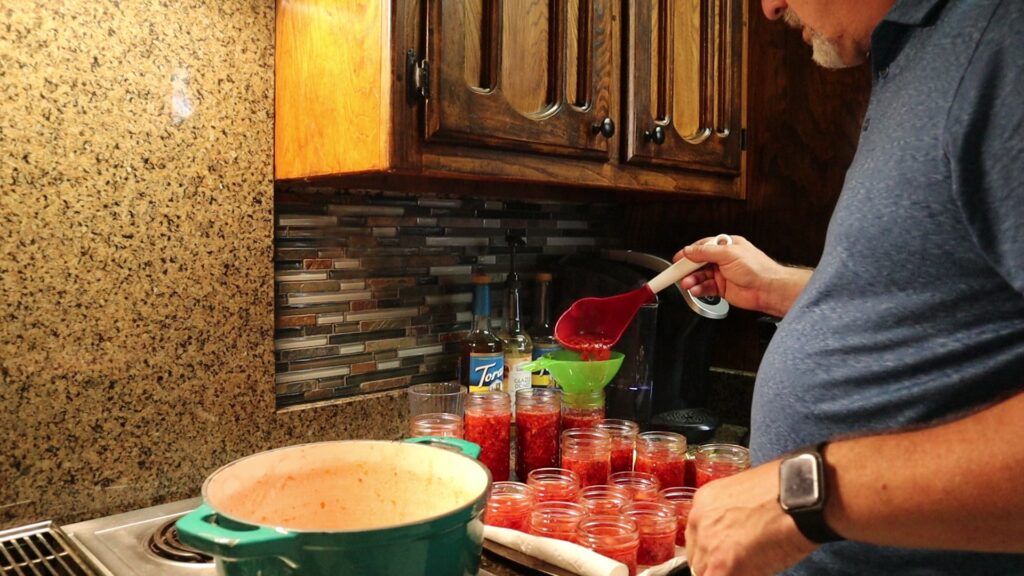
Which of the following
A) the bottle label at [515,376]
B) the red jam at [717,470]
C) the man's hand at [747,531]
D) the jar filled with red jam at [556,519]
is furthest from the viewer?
the bottle label at [515,376]

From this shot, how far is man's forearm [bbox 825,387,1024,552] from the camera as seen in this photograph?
1.70 ft

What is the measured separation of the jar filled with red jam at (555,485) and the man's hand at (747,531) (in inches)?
15.0

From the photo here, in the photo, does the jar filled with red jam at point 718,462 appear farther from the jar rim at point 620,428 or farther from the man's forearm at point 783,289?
the man's forearm at point 783,289

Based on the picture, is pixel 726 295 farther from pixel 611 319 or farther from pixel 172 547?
pixel 172 547

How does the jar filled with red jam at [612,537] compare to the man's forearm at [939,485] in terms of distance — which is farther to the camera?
the jar filled with red jam at [612,537]

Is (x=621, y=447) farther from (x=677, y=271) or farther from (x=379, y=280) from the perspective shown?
(x=379, y=280)

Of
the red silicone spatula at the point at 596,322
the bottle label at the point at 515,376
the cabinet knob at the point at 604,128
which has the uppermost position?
the cabinet knob at the point at 604,128

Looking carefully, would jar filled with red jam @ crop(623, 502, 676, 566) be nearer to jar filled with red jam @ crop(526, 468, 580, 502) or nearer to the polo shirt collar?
jar filled with red jam @ crop(526, 468, 580, 502)

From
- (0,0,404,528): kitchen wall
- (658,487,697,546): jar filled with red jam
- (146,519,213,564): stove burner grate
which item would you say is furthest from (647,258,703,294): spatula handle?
(146,519,213,564): stove burner grate

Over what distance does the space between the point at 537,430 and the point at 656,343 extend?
48 cm

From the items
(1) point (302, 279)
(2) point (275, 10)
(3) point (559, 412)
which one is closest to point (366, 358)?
(1) point (302, 279)

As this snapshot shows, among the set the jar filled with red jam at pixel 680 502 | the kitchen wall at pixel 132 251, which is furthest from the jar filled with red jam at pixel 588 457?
the kitchen wall at pixel 132 251

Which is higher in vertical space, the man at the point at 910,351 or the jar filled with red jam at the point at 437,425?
the man at the point at 910,351

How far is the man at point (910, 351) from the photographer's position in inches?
21.2
